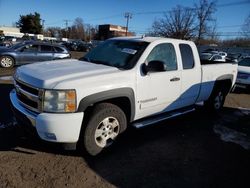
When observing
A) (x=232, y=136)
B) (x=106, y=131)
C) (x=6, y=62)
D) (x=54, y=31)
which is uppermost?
(x=54, y=31)

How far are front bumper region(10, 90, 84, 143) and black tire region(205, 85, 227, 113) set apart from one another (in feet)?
13.6

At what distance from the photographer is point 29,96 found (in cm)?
353

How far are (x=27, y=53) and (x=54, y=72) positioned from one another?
35.3 ft

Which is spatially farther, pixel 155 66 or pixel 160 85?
pixel 160 85

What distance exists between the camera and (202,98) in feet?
19.6

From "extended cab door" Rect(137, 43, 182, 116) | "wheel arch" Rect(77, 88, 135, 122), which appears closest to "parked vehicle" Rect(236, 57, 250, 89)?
"extended cab door" Rect(137, 43, 182, 116)

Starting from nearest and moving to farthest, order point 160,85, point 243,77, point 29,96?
1. point 29,96
2. point 160,85
3. point 243,77

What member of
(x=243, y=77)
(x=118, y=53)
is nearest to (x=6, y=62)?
(x=118, y=53)

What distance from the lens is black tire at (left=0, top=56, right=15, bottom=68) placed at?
13.1m

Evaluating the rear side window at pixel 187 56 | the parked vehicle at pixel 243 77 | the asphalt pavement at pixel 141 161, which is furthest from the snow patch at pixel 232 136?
the parked vehicle at pixel 243 77

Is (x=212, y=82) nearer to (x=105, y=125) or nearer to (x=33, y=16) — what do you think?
(x=105, y=125)

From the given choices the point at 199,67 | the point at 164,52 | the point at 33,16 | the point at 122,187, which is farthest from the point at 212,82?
the point at 33,16

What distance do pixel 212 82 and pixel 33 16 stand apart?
81.4 metres

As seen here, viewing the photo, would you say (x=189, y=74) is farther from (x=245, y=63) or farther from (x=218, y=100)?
(x=245, y=63)
